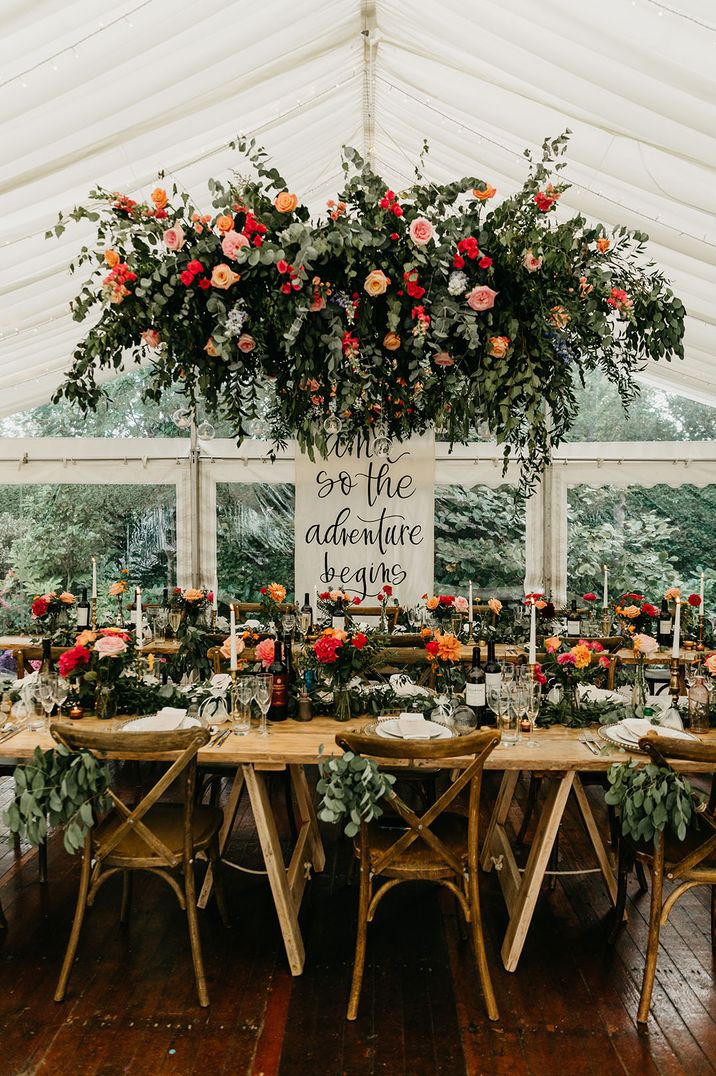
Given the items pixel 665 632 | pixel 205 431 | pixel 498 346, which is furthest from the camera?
pixel 205 431

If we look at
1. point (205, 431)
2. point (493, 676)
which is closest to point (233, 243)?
point (493, 676)

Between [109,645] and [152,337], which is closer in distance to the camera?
[152,337]

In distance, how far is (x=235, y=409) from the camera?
2.93 m

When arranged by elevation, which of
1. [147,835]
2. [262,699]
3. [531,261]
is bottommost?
[147,835]

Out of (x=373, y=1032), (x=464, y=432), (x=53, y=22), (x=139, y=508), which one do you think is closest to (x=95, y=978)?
(x=373, y=1032)

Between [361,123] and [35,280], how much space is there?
6.31 ft

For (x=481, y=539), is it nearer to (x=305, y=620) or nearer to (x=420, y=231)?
(x=305, y=620)

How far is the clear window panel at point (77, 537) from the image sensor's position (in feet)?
25.4

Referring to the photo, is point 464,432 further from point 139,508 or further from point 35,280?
point 139,508

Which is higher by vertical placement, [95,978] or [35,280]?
[35,280]

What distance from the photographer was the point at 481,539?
313 inches

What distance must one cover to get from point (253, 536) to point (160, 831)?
529cm

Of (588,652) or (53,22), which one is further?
(588,652)

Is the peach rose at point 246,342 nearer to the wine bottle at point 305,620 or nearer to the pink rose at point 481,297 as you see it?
the pink rose at point 481,297
